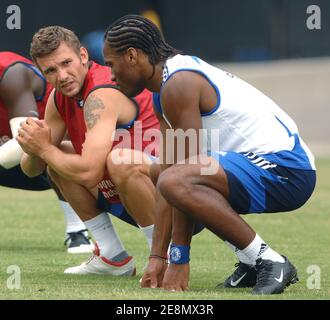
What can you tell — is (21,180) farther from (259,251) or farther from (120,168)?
(259,251)

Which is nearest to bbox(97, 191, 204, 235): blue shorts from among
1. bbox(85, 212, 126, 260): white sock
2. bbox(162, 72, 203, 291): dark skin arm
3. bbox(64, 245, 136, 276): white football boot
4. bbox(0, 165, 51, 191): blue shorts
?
bbox(85, 212, 126, 260): white sock

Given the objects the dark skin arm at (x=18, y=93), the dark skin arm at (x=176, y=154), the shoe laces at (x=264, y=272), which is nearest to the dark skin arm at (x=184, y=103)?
the dark skin arm at (x=176, y=154)

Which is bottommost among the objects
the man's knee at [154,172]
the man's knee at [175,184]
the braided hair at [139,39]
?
the man's knee at [154,172]

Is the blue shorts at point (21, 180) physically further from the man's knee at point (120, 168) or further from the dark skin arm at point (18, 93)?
the man's knee at point (120, 168)

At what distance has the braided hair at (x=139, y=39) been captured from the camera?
6465 millimetres

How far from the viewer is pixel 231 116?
6426 millimetres

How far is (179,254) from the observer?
646 cm

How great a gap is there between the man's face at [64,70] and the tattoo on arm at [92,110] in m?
0.24

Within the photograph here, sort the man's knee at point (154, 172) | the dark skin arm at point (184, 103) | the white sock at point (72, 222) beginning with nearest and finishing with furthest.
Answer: the dark skin arm at point (184, 103), the man's knee at point (154, 172), the white sock at point (72, 222)

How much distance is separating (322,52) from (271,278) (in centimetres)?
1717

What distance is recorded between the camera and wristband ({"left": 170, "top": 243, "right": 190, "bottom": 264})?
645cm

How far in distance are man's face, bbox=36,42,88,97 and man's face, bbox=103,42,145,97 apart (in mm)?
737

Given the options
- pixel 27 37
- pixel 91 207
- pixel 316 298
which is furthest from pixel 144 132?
pixel 27 37

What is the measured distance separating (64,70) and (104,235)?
1.14 meters
